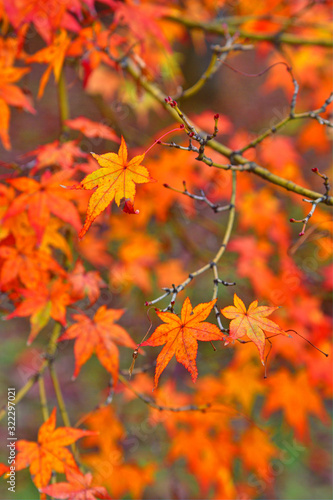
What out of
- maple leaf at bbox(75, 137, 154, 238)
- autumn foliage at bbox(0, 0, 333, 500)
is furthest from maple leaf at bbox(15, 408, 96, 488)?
maple leaf at bbox(75, 137, 154, 238)

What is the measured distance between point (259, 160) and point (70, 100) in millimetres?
2731

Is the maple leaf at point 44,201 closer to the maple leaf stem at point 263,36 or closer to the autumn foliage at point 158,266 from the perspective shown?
the autumn foliage at point 158,266

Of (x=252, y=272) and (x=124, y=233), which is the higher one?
(x=124, y=233)

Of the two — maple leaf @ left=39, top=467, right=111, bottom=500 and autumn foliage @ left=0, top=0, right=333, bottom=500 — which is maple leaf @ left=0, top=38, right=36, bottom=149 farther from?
maple leaf @ left=39, top=467, right=111, bottom=500

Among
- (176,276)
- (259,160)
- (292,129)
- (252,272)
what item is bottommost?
(252,272)

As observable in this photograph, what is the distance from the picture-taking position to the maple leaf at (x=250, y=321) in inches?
29.5

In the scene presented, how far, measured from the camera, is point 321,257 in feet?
7.39

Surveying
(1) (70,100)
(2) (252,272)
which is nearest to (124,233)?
(2) (252,272)

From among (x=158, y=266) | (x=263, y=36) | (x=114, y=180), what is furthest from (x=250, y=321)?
(x=158, y=266)

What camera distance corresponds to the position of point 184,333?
77cm

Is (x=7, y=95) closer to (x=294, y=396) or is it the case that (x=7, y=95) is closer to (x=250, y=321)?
(x=250, y=321)

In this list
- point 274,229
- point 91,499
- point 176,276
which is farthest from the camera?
point 176,276

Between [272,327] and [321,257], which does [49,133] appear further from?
[272,327]

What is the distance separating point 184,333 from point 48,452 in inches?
20.1
